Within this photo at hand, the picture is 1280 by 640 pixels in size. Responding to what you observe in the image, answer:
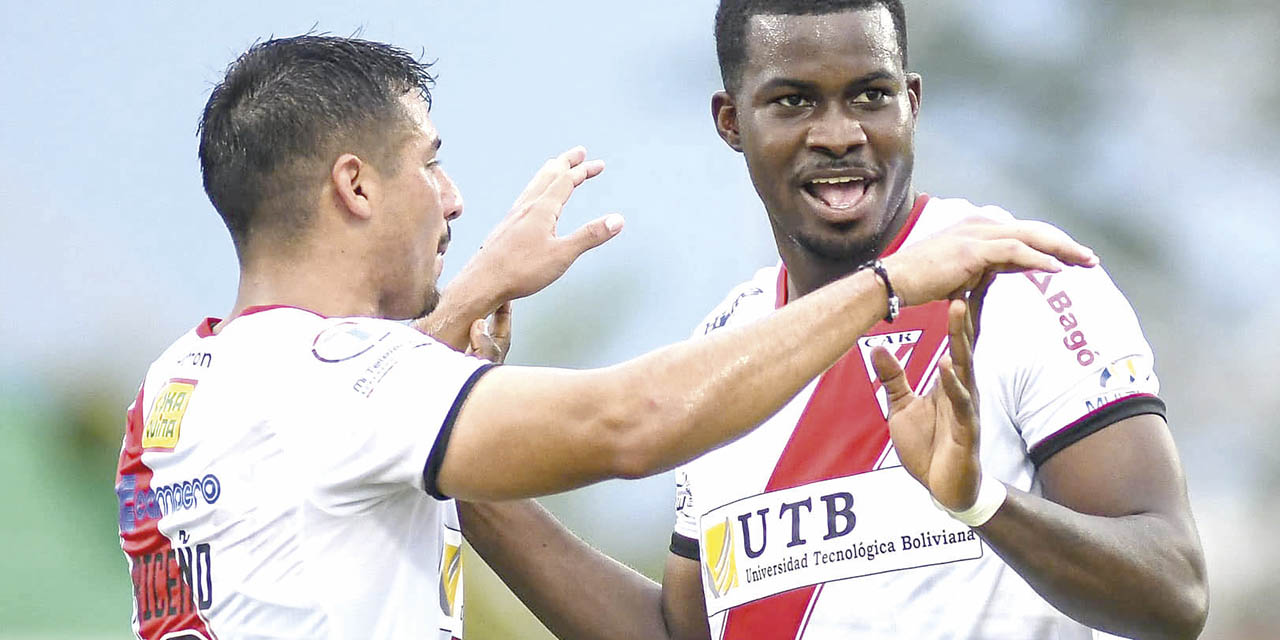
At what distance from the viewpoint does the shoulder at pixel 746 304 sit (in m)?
3.51

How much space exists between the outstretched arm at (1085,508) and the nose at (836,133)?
73 centimetres

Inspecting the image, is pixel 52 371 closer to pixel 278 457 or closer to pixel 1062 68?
pixel 278 457

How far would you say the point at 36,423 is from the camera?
6777 mm

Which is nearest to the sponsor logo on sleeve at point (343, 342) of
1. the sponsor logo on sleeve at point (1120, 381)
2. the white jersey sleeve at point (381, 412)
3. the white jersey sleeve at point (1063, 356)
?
the white jersey sleeve at point (381, 412)

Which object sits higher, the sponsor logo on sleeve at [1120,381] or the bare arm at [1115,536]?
the sponsor logo on sleeve at [1120,381]

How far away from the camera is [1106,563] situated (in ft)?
8.53

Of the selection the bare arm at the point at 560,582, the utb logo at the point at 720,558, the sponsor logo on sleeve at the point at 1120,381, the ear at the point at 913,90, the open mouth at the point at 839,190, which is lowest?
the bare arm at the point at 560,582

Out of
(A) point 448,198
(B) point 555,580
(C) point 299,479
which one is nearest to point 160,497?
(C) point 299,479

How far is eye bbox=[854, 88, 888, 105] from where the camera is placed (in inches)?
126

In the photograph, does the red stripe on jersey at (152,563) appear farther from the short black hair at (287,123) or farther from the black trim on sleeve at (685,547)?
the black trim on sleeve at (685,547)

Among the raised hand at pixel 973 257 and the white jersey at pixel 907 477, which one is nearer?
the raised hand at pixel 973 257

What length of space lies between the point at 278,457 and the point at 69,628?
444cm

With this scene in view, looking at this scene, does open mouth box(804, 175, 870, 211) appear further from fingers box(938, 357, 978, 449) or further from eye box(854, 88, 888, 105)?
fingers box(938, 357, 978, 449)

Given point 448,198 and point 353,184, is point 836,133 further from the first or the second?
point 353,184
